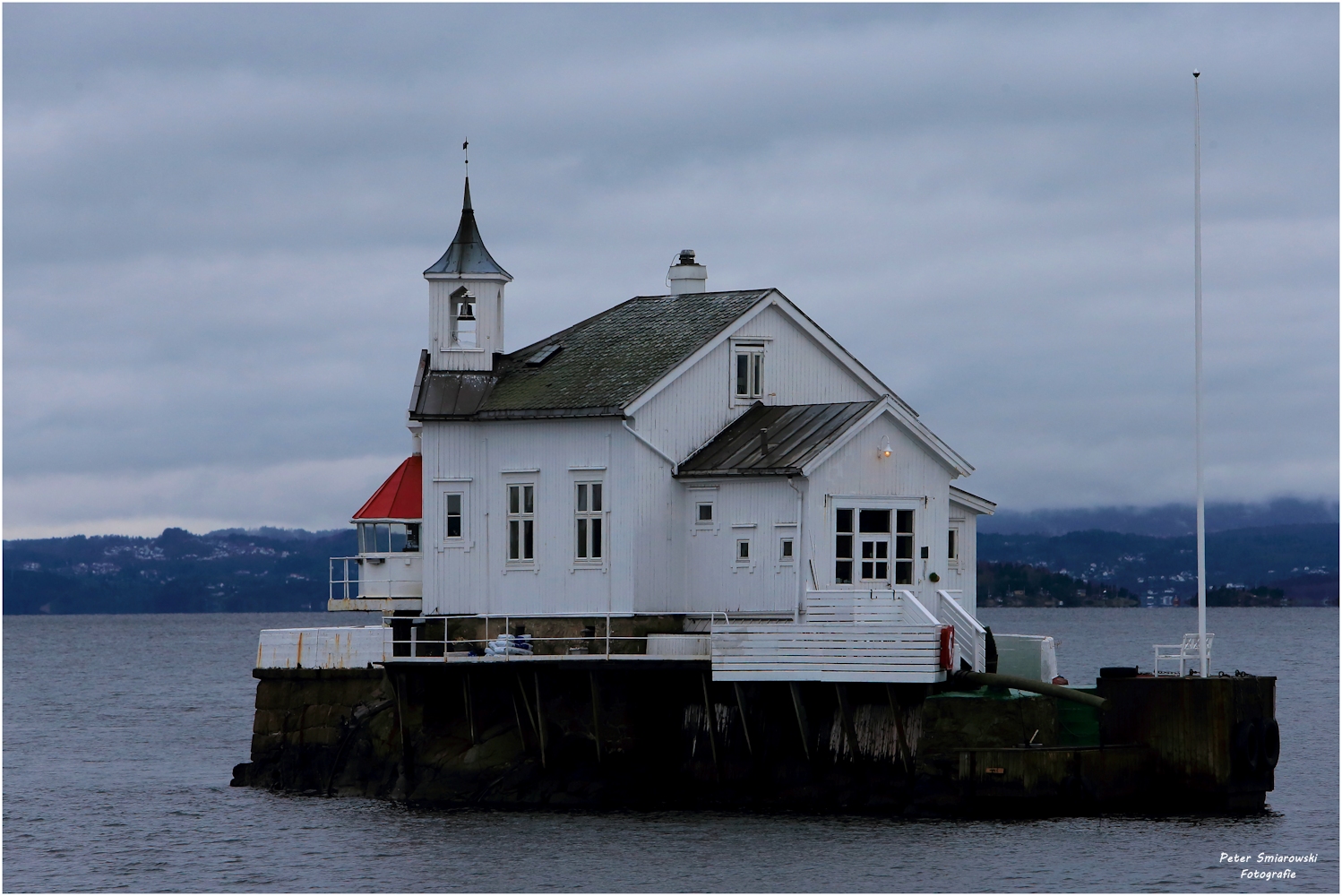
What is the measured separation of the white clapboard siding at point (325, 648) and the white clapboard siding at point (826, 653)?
28.4 feet

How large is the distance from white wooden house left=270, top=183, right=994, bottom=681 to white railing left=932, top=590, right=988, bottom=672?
5cm

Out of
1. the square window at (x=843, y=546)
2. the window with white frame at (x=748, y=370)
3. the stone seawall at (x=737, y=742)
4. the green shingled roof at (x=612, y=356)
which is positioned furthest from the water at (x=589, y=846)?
the window with white frame at (x=748, y=370)

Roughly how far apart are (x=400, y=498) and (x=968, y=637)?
13.4 m

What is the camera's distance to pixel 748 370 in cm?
4725

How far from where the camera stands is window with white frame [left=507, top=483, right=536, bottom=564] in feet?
151

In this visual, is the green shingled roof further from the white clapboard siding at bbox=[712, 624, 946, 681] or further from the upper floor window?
the white clapboard siding at bbox=[712, 624, 946, 681]

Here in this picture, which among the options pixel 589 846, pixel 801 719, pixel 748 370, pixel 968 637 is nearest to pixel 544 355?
pixel 748 370

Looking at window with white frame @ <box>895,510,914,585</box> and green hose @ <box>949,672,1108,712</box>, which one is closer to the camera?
green hose @ <box>949,672,1108,712</box>

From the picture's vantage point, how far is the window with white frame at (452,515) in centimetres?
4688

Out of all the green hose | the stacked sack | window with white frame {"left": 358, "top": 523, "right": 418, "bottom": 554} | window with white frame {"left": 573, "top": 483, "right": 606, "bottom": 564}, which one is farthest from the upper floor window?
window with white frame {"left": 358, "top": 523, "right": 418, "bottom": 554}

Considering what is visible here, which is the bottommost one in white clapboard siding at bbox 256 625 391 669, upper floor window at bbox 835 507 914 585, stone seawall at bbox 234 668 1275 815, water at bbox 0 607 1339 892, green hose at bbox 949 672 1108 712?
water at bbox 0 607 1339 892

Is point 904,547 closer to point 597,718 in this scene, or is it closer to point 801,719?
point 801,719

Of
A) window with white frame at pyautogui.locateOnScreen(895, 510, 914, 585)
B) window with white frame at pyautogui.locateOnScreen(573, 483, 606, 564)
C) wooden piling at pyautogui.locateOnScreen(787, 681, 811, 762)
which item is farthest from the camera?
window with white frame at pyautogui.locateOnScreen(573, 483, 606, 564)

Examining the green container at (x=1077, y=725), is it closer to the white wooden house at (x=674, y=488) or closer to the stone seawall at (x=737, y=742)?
the stone seawall at (x=737, y=742)
